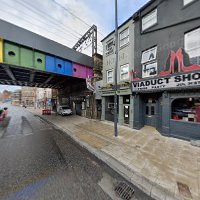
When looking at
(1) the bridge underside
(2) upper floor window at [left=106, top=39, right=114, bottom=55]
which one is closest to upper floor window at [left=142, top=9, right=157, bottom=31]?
(2) upper floor window at [left=106, top=39, right=114, bottom=55]

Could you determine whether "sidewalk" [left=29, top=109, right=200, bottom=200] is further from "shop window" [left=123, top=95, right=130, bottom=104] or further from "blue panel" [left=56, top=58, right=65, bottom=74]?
"blue panel" [left=56, top=58, right=65, bottom=74]

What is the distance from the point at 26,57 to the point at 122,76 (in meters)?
8.85

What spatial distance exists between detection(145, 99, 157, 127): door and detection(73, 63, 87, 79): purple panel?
28.0 ft

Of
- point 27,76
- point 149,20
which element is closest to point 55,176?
point 149,20

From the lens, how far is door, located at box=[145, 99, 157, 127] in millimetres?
9156

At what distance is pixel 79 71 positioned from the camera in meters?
13.8

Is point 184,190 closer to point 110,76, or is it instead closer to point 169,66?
point 169,66

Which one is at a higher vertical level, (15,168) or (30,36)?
(30,36)

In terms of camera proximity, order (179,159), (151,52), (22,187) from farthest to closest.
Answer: (151,52)
(179,159)
(22,187)

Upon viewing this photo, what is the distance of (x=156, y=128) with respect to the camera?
8.95 m

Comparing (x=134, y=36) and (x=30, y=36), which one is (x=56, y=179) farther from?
(x=134, y=36)

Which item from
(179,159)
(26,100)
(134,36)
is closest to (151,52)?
(134,36)

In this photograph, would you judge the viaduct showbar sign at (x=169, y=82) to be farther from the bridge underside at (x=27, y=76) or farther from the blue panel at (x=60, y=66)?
the bridge underside at (x=27, y=76)

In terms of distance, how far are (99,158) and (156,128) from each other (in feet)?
19.8
